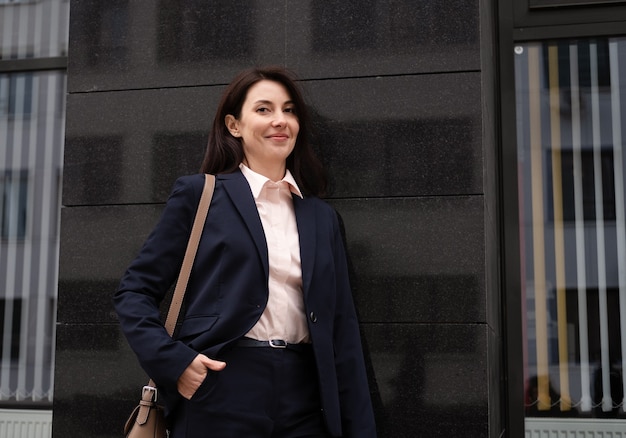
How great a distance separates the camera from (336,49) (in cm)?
459

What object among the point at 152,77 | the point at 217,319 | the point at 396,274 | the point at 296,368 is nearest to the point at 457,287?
the point at 396,274

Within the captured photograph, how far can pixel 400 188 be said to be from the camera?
174 inches

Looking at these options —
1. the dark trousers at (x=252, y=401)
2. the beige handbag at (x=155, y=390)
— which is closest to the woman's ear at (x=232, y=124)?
the beige handbag at (x=155, y=390)

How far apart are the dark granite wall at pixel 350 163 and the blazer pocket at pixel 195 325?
110 cm

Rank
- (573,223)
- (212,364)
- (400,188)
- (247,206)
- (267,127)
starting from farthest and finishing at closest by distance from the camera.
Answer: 1. (573,223)
2. (400,188)
3. (267,127)
4. (247,206)
5. (212,364)

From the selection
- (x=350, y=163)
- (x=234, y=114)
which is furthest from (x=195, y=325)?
(x=350, y=163)

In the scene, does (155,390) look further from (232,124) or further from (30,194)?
(30,194)

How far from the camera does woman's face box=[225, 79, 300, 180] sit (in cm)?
391

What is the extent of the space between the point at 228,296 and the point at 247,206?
414 millimetres

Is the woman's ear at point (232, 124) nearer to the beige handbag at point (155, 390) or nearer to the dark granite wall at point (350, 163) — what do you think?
the beige handbag at point (155, 390)

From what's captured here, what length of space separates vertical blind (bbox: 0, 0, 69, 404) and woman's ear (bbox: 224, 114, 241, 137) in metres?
2.31

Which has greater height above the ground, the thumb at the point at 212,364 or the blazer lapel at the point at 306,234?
the blazer lapel at the point at 306,234

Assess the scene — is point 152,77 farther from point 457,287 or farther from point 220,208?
point 457,287

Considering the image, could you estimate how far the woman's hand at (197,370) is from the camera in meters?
3.30
